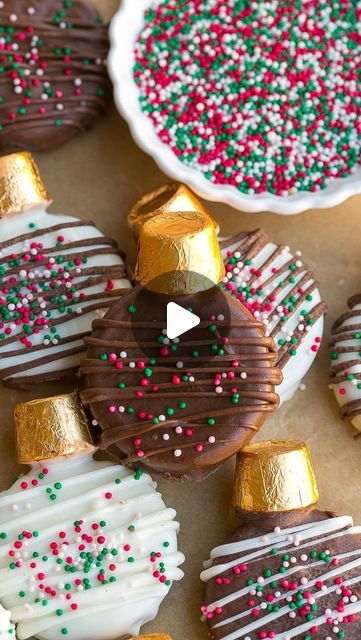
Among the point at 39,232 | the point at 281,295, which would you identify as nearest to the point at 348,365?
the point at 281,295

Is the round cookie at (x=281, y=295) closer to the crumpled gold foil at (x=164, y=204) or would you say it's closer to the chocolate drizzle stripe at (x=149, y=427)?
the crumpled gold foil at (x=164, y=204)

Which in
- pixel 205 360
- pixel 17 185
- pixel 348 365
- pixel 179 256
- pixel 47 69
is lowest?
pixel 348 365

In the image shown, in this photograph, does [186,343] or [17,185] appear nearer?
[186,343]

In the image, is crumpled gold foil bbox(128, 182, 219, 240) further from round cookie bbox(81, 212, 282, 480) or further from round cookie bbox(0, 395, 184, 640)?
round cookie bbox(0, 395, 184, 640)

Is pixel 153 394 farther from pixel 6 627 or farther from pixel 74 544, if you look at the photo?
pixel 6 627

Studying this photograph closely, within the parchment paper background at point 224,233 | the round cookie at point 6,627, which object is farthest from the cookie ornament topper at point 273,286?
the round cookie at point 6,627

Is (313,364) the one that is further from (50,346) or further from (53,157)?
(53,157)

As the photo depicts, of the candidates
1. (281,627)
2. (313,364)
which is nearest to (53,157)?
(313,364)
